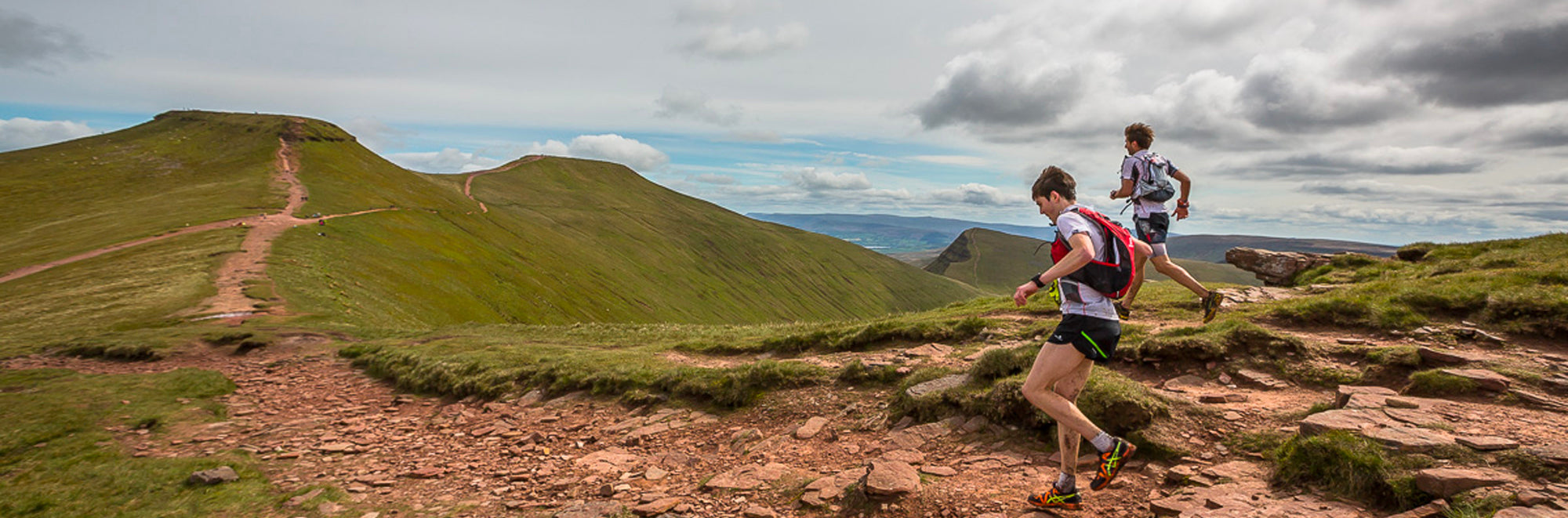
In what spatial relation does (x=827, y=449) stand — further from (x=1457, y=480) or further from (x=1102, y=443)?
(x=1457, y=480)

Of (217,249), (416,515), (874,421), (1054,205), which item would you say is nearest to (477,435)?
(416,515)

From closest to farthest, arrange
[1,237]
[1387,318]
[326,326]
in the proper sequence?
1. [1387,318]
2. [326,326]
3. [1,237]

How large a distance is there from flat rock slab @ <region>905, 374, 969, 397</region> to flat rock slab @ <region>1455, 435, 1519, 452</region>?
5.70 metres

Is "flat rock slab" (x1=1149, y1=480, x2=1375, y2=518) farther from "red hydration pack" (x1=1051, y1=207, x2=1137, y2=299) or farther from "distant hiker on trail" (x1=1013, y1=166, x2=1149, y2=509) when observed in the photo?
"red hydration pack" (x1=1051, y1=207, x2=1137, y2=299)

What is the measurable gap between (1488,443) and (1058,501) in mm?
4175

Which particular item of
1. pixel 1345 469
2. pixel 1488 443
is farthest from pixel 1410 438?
pixel 1345 469

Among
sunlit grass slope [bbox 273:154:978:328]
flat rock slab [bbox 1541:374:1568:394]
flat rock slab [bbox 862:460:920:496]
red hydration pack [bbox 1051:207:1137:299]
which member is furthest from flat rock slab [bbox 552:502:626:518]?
sunlit grass slope [bbox 273:154:978:328]

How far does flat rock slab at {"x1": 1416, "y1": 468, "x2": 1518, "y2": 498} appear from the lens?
215 inches

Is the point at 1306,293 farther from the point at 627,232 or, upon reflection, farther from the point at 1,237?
the point at 627,232

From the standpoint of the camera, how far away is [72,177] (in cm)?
9925

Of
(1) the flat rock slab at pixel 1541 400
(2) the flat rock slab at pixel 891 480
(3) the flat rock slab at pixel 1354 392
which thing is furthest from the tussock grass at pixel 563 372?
(1) the flat rock slab at pixel 1541 400

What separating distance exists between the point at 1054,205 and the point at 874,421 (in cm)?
507

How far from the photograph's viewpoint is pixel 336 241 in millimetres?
56000

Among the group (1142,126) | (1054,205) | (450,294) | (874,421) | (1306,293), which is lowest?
(450,294)
